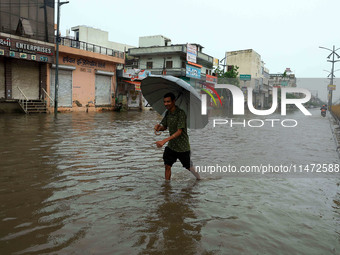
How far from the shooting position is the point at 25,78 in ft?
72.5

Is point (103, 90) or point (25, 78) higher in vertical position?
point (25, 78)

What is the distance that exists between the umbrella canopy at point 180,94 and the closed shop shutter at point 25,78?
19248 millimetres

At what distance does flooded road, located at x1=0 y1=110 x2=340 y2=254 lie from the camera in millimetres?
3014

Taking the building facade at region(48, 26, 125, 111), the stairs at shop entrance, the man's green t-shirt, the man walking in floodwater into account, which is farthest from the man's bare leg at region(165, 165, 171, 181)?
the building facade at region(48, 26, 125, 111)

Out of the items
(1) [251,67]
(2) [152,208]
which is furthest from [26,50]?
(1) [251,67]

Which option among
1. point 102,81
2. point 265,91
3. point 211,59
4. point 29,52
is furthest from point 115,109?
point 265,91

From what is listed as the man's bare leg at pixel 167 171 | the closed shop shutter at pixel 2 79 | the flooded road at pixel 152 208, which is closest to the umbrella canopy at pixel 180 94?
the man's bare leg at pixel 167 171

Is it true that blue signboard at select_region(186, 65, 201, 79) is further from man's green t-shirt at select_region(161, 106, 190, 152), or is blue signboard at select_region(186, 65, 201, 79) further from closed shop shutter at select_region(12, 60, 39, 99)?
man's green t-shirt at select_region(161, 106, 190, 152)

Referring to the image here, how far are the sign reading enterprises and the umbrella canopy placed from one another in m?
17.9

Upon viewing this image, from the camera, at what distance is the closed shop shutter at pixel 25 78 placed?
21250mm

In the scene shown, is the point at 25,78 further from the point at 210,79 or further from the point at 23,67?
the point at 210,79

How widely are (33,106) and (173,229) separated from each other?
20976 mm

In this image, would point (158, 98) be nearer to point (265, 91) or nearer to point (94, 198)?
point (94, 198)

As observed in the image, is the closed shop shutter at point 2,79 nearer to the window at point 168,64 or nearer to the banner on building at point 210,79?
the window at point 168,64
